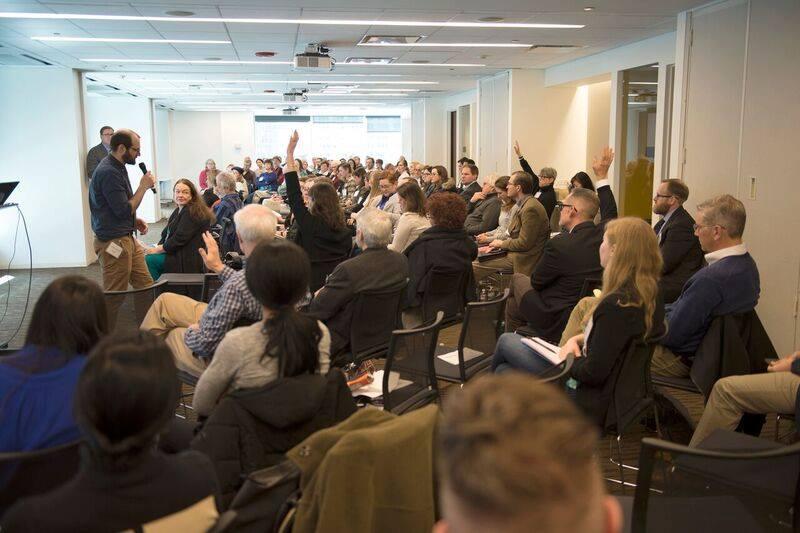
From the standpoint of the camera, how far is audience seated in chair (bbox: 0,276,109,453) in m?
1.94

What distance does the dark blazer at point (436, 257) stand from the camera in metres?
4.73

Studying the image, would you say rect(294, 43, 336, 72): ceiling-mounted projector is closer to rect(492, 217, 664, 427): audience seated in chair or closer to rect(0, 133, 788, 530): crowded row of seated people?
rect(0, 133, 788, 530): crowded row of seated people

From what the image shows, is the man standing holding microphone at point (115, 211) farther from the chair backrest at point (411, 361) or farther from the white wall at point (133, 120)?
the white wall at point (133, 120)

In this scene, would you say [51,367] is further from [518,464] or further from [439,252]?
[439,252]

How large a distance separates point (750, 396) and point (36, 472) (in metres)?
2.82

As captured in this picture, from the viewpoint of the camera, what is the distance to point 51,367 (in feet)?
6.63

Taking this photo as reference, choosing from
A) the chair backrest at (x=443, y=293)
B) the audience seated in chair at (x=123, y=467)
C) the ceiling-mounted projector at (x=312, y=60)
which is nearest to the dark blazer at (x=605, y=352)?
the chair backrest at (x=443, y=293)

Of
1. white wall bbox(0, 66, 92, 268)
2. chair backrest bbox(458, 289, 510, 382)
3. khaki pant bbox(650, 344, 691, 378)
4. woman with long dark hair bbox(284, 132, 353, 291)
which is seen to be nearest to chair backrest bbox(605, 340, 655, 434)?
khaki pant bbox(650, 344, 691, 378)

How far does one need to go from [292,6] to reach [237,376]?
4.95m

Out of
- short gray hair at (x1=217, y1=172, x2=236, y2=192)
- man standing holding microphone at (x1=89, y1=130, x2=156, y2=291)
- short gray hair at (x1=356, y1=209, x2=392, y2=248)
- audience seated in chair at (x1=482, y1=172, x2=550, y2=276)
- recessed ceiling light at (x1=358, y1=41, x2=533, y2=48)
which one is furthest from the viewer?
recessed ceiling light at (x1=358, y1=41, x2=533, y2=48)

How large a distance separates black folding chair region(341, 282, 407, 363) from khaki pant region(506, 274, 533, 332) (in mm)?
1151

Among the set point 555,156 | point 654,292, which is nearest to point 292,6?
point 654,292

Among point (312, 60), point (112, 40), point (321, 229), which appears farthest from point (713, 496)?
point (112, 40)

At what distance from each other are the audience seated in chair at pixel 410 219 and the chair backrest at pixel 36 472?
3844 mm
